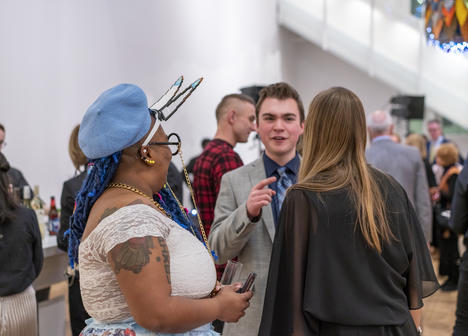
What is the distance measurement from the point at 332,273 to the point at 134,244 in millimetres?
636

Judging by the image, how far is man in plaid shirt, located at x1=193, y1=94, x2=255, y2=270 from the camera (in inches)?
134

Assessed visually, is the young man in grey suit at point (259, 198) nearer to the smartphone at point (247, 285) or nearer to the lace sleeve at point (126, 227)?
the smartphone at point (247, 285)

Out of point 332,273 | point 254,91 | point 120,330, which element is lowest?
point 120,330

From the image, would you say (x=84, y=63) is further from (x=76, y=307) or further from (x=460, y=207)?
(x=460, y=207)

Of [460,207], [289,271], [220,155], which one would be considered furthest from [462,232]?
[289,271]

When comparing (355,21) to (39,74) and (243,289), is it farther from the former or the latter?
(243,289)

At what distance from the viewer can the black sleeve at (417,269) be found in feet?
6.09

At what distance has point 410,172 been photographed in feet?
15.9

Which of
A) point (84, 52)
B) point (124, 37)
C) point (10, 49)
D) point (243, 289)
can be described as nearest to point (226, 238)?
point (243, 289)

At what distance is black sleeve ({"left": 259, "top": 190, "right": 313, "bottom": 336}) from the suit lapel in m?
0.48

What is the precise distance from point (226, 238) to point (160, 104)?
715 millimetres

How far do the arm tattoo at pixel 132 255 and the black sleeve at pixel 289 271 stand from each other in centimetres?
53

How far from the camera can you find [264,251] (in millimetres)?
2293

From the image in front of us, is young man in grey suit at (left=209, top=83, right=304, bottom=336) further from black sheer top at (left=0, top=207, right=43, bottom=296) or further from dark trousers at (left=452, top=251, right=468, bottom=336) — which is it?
dark trousers at (left=452, top=251, right=468, bottom=336)
